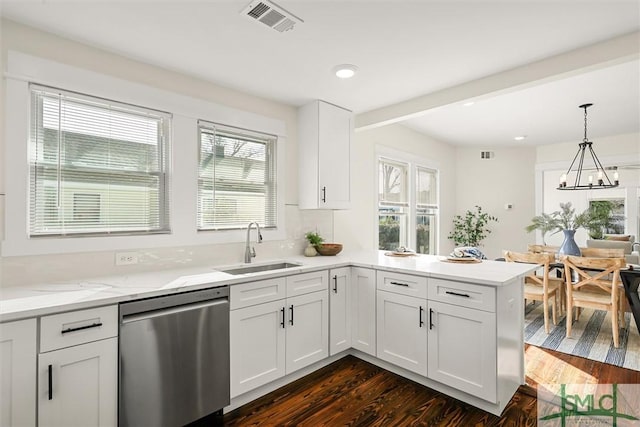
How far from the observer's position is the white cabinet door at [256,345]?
2246mm

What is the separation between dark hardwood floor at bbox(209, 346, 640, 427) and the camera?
2156mm

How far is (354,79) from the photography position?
9.26 feet

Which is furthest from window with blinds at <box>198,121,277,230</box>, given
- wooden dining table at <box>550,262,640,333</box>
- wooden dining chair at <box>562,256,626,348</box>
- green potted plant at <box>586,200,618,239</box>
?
green potted plant at <box>586,200,618,239</box>

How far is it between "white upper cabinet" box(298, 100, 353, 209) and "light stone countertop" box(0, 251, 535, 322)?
0.70 metres

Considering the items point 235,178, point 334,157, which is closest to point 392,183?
point 334,157

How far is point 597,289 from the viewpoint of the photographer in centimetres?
381

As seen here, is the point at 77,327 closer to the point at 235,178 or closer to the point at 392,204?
the point at 235,178

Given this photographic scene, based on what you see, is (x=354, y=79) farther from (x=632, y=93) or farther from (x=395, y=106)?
(x=632, y=93)

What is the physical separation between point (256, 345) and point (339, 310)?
0.84m

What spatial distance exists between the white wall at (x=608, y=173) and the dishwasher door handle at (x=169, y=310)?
585 centimetres

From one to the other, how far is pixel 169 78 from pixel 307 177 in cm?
149

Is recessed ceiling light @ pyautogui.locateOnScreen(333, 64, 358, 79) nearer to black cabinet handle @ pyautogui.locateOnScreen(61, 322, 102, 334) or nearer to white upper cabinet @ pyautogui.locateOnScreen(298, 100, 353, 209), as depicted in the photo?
white upper cabinet @ pyautogui.locateOnScreen(298, 100, 353, 209)

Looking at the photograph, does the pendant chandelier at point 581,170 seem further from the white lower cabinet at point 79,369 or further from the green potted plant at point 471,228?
the white lower cabinet at point 79,369

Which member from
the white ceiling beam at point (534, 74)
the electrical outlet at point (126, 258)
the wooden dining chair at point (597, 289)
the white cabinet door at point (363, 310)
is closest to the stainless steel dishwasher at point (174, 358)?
the electrical outlet at point (126, 258)
